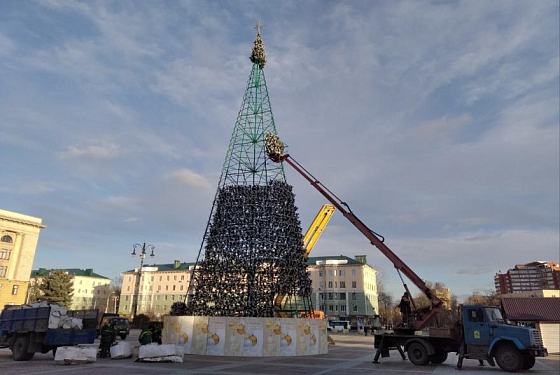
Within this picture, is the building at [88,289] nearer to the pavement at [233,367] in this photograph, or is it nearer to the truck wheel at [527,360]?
the pavement at [233,367]

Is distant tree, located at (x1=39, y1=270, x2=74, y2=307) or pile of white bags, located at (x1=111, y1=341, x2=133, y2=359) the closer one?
pile of white bags, located at (x1=111, y1=341, x2=133, y2=359)

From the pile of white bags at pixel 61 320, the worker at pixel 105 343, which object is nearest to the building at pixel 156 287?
the worker at pixel 105 343

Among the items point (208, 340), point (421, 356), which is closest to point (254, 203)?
point (208, 340)

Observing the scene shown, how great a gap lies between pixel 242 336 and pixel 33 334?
9.98m

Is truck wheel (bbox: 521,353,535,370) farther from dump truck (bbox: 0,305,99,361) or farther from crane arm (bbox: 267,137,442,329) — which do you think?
dump truck (bbox: 0,305,99,361)

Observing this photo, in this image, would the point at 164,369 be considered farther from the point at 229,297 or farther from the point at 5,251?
the point at 5,251

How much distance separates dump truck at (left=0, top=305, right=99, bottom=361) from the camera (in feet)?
59.7

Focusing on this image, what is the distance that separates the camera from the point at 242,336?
20047mm

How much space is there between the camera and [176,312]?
2267 centimetres

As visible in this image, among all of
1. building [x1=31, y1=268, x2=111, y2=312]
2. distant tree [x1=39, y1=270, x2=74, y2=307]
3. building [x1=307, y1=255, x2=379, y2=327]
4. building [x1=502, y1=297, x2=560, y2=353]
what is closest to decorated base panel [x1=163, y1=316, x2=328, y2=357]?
building [x1=502, y1=297, x2=560, y2=353]

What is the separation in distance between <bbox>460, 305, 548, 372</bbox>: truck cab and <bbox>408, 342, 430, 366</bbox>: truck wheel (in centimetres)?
186

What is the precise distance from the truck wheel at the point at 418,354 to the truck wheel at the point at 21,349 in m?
18.4

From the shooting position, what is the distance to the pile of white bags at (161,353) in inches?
695

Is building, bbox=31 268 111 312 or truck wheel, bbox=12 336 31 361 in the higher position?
building, bbox=31 268 111 312
